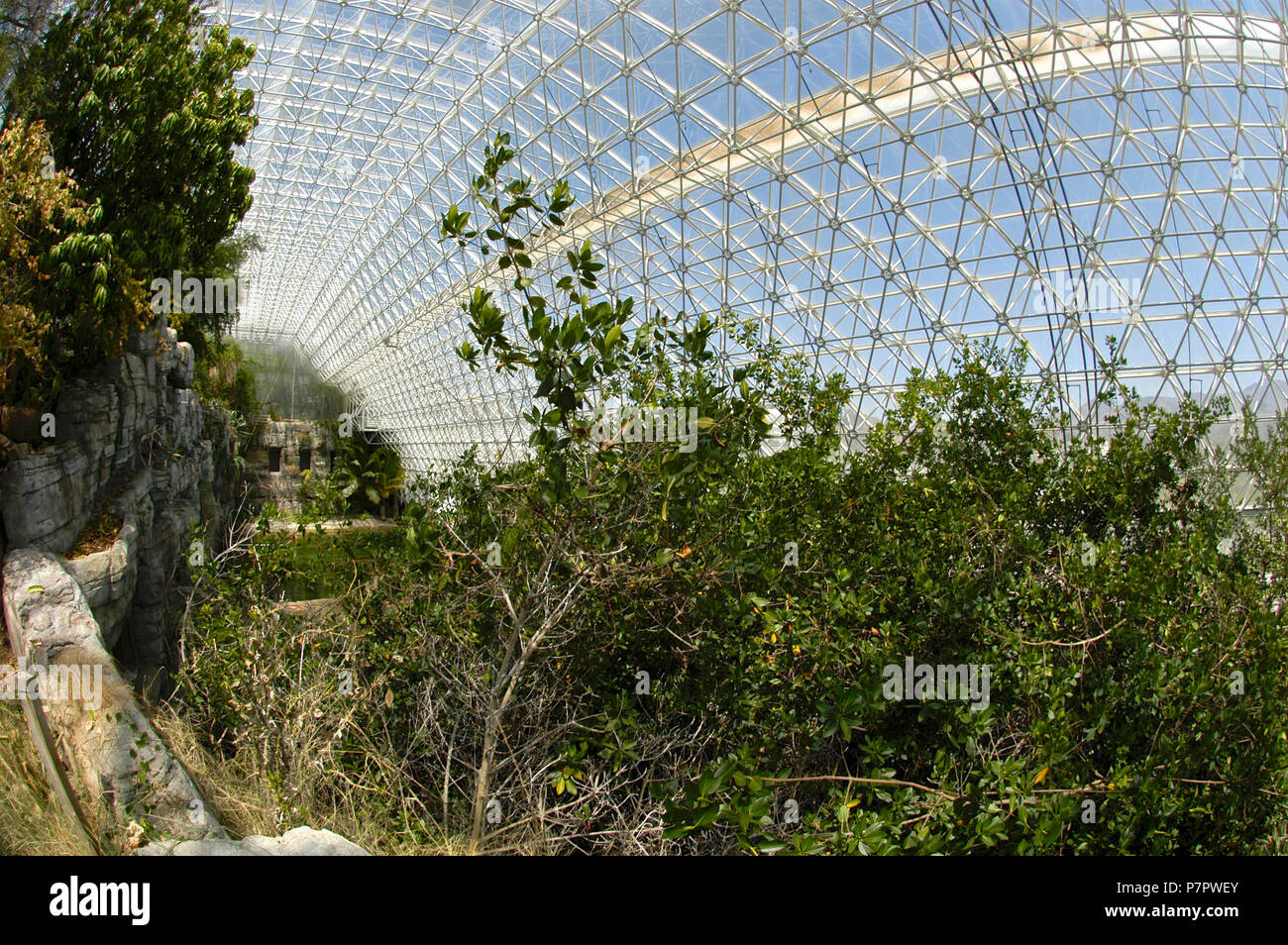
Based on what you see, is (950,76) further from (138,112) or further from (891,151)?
(138,112)

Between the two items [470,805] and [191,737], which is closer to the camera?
[470,805]

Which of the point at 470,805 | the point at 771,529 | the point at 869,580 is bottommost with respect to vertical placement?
the point at 470,805

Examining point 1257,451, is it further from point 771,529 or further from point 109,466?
point 109,466

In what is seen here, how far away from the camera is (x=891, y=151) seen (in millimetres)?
16875

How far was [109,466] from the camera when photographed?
10.5m

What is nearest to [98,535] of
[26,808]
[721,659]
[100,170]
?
[100,170]

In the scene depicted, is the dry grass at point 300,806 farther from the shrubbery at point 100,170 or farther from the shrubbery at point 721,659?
the shrubbery at point 100,170

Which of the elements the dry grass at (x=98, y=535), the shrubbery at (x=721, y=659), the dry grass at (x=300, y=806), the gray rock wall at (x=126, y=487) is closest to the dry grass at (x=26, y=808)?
the dry grass at (x=300, y=806)

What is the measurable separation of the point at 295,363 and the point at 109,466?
156ft

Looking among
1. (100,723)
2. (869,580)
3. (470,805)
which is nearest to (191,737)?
(100,723)

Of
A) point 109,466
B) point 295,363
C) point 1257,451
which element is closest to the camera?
point 1257,451

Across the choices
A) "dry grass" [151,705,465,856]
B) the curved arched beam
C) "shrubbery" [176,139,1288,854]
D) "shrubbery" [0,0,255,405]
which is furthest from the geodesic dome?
"dry grass" [151,705,465,856]

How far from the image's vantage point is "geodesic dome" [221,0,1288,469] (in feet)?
45.4

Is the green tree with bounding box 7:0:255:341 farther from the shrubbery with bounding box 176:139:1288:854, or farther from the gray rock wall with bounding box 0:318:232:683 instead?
the shrubbery with bounding box 176:139:1288:854
